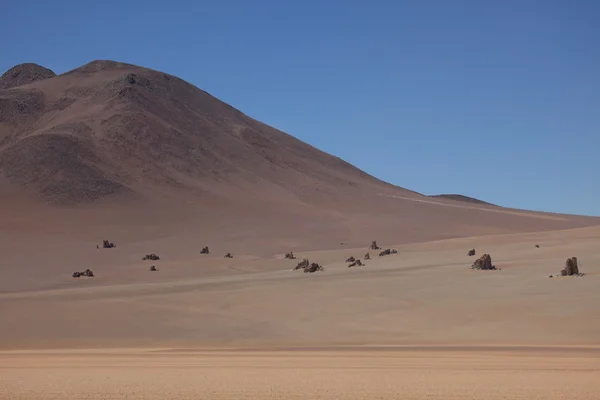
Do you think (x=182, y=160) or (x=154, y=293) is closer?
(x=154, y=293)

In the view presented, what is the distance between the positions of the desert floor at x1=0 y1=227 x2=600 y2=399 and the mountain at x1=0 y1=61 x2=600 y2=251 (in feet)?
79.8

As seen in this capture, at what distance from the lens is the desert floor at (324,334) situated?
8430 millimetres

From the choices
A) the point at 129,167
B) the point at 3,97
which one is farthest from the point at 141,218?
the point at 3,97

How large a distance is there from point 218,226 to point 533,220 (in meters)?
34.0

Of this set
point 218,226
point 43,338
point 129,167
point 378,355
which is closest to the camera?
point 378,355

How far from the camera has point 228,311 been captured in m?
17.5

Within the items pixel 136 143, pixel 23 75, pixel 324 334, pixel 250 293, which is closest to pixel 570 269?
pixel 324 334

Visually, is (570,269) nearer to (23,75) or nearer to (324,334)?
(324,334)

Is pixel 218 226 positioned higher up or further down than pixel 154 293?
higher up

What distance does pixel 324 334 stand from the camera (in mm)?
14617

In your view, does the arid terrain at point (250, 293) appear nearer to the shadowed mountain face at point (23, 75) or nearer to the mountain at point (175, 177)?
the mountain at point (175, 177)

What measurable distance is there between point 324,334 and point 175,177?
53.5 m

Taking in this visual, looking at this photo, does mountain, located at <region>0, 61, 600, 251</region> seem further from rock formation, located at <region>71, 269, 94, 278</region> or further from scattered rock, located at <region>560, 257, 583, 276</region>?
scattered rock, located at <region>560, 257, 583, 276</region>

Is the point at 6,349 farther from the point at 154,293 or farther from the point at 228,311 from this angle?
the point at 154,293
